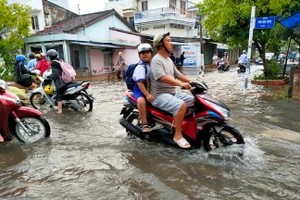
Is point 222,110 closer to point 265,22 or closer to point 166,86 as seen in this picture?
point 166,86

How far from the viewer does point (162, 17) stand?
30.2 m

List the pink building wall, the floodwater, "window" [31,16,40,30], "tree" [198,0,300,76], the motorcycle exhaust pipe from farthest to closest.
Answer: "window" [31,16,40,30] → the pink building wall → "tree" [198,0,300,76] → the motorcycle exhaust pipe → the floodwater

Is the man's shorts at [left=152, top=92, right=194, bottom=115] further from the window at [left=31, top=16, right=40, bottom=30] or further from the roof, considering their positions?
the window at [left=31, top=16, right=40, bottom=30]

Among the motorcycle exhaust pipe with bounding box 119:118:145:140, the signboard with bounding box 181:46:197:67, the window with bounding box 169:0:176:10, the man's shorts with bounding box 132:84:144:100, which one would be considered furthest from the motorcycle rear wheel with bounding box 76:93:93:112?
the window with bounding box 169:0:176:10

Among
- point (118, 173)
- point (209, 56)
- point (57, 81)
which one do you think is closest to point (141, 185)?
point (118, 173)

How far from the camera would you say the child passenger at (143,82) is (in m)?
3.84

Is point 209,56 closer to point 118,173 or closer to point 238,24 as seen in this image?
point 238,24

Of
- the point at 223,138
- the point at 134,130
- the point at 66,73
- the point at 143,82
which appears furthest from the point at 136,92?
the point at 66,73

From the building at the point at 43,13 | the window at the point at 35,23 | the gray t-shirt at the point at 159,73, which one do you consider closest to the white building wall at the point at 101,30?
the building at the point at 43,13

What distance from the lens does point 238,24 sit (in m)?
11.1

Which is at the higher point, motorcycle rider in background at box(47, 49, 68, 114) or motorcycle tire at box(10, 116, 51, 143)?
motorcycle rider in background at box(47, 49, 68, 114)

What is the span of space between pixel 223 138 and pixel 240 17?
8.47 m

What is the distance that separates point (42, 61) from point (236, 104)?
699 cm

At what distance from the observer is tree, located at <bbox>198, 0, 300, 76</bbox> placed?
30.5ft
